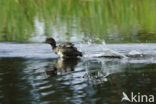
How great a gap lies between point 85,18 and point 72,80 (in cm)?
1232

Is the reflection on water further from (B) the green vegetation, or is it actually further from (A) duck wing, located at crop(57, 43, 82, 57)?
(B) the green vegetation

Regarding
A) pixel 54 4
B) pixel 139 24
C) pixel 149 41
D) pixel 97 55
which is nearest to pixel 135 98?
pixel 97 55

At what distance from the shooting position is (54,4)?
83.6 ft

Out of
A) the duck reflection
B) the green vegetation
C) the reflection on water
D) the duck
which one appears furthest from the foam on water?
the green vegetation

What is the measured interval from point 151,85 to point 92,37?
26.3ft

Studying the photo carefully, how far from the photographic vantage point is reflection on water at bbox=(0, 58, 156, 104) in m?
9.10

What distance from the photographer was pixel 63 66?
12930 mm

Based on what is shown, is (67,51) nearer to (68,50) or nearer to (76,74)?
(68,50)

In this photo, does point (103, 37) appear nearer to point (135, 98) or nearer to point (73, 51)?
point (73, 51)

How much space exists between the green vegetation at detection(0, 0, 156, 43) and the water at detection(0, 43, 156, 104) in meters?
2.13

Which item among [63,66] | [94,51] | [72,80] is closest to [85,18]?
[94,51]

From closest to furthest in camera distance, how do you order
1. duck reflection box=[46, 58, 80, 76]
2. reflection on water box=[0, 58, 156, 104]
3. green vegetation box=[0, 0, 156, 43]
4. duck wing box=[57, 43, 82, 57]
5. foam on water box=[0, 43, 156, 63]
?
reflection on water box=[0, 58, 156, 104] < duck reflection box=[46, 58, 80, 76] < foam on water box=[0, 43, 156, 63] < duck wing box=[57, 43, 82, 57] < green vegetation box=[0, 0, 156, 43]

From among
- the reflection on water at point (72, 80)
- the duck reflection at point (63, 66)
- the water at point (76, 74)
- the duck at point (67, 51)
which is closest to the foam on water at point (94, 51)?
the water at point (76, 74)

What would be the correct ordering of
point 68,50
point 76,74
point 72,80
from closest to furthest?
point 72,80
point 76,74
point 68,50
